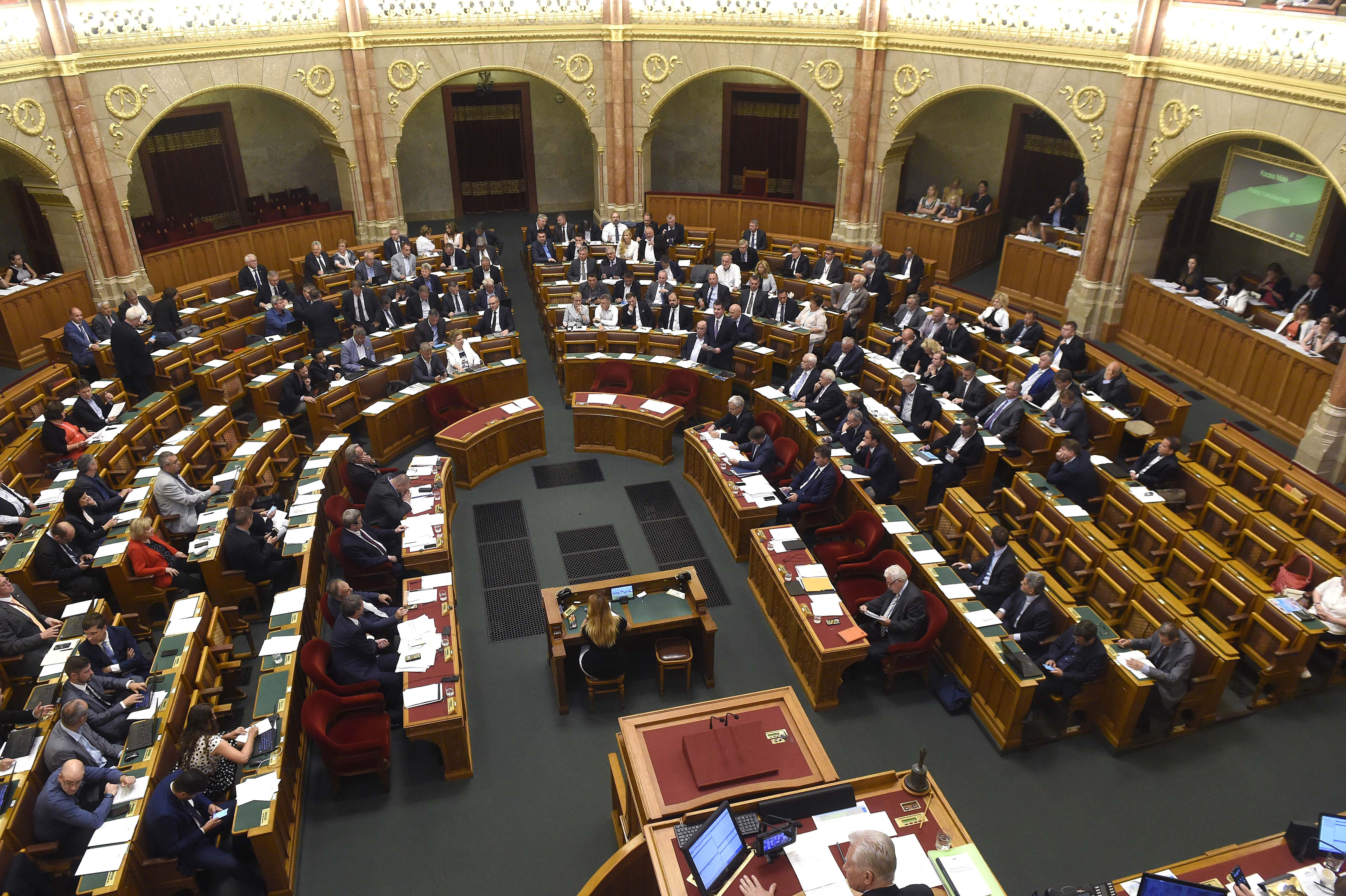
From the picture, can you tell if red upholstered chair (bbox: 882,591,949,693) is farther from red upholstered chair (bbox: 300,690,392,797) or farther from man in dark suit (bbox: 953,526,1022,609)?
red upholstered chair (bbox: 300,690,392,797)

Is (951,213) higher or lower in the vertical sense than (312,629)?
higher

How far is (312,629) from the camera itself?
9.18 meters

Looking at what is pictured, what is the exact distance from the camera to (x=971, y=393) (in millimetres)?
12500

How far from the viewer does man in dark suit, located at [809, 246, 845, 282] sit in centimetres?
1647

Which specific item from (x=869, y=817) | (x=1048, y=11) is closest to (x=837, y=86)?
(x=1048, y=11)

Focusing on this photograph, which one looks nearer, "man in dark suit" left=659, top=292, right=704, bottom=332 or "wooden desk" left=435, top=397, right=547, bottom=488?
"wooden desk" left=435, top=397, right=547, bottom=488

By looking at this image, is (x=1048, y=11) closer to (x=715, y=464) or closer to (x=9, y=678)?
(x=715, y=464)

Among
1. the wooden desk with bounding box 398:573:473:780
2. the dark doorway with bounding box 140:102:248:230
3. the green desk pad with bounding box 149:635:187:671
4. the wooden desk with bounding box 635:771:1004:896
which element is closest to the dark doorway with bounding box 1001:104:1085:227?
the wooden desk with bounding box 635:771:1004:896

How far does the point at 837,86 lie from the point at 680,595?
12841 millimetres

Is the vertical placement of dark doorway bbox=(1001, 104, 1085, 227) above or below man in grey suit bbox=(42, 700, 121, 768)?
above

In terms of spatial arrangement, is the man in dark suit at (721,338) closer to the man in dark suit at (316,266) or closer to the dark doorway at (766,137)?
the man in dark suit at (316,266)

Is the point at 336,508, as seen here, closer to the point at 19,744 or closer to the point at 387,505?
the point at 387,505

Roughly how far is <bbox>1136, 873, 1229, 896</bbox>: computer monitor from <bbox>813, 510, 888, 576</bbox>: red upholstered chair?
453cm

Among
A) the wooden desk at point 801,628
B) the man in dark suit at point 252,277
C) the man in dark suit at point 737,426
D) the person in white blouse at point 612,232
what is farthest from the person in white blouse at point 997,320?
the man in dark suit at point 252,277
